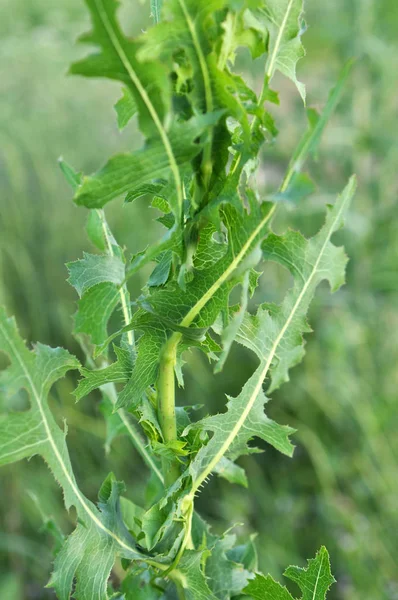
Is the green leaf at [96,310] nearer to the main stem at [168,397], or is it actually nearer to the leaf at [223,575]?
the main stem at [168,397]

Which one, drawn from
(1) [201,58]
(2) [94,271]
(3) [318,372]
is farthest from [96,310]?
(3) [318,372]

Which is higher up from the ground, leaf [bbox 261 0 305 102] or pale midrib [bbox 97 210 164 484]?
leaf [bbox 261 0 305 102]

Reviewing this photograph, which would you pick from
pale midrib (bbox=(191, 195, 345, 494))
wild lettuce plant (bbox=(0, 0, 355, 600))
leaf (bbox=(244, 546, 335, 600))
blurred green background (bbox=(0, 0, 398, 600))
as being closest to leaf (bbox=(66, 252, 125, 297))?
wild lettuce plant (bbox=(0, 0, 355, 600))

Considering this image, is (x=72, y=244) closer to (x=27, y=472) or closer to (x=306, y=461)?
(x=27, y=472)

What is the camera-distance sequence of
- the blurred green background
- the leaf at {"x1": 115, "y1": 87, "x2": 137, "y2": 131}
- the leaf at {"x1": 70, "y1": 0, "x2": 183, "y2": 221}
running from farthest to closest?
the blurred green background
the leaf at {"x1": 115, "y1": 87, "x2": 137, "y2": 131}
the leaf at {"x1": 70, "y1": 0, "x2": 183, "y2": 221}

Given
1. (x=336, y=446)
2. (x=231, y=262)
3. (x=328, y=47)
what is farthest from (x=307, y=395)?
(x=231, y=262)

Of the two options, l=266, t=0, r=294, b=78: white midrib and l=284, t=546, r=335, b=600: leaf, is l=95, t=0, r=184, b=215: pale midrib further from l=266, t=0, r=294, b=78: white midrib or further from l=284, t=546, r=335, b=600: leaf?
l=284, t=546, r=335, b=600: leaf
